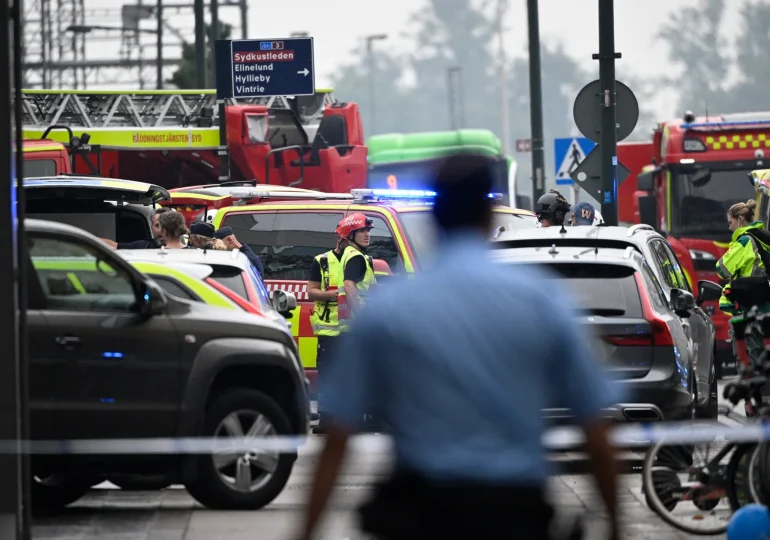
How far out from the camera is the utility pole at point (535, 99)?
82.4 ft

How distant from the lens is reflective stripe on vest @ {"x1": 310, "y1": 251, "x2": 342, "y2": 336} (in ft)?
40.1

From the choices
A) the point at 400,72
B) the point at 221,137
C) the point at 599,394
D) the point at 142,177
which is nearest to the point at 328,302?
the point at 599,394

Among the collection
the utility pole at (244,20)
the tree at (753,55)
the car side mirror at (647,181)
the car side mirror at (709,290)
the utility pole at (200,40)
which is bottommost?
the car side mirror at (709,290)

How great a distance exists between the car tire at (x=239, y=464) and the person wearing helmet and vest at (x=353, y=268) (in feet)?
9.54

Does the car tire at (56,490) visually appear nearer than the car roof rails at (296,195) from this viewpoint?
Yes

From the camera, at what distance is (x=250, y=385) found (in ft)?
30.6

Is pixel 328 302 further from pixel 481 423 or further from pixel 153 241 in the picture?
pixel 481 423

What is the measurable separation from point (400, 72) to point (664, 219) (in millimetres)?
51998

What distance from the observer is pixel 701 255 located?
1989cm

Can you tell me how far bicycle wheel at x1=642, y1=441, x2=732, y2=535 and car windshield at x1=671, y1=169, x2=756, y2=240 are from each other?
39.1 ft

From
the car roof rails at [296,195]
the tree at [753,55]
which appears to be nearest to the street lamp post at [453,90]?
the tree at [753,55]

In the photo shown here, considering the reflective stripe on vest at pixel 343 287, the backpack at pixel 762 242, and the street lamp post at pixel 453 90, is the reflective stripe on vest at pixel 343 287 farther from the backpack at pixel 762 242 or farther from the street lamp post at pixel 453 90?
the street lamp post at pixel 453 90

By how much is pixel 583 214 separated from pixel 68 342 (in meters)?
7.93

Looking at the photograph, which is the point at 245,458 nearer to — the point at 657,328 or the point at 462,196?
the point at 657,328
